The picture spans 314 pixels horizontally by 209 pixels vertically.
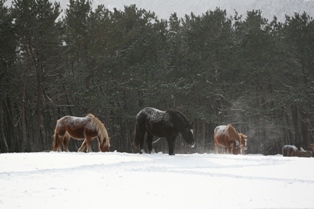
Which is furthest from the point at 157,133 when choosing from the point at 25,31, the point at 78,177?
the point at 25,31

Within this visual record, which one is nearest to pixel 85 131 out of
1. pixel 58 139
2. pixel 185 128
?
pixel 58 139

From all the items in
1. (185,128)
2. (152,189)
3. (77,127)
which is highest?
(77,127)

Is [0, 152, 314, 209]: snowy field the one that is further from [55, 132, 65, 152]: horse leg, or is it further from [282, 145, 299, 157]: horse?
[282, 145, 299, 157]: horse

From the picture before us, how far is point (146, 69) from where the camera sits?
129 feet

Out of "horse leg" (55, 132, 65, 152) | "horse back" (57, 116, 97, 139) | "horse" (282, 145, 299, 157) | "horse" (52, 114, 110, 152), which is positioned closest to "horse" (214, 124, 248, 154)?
"horse" (52, 114, 110, 152)

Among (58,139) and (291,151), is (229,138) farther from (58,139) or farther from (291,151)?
(291,151)

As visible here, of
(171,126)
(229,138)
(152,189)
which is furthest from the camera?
(229,138)

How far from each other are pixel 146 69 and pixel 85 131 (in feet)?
77.0

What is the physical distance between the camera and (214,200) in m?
5.66

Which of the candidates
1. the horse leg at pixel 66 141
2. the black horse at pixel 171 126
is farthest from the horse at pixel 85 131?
the black horse at pixel 171 126

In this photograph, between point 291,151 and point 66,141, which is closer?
point 66,141

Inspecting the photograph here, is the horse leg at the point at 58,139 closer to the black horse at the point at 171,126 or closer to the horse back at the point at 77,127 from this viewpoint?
the horse back at the point at 77,127

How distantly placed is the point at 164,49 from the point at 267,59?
35.8ft

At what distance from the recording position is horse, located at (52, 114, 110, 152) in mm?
16250
